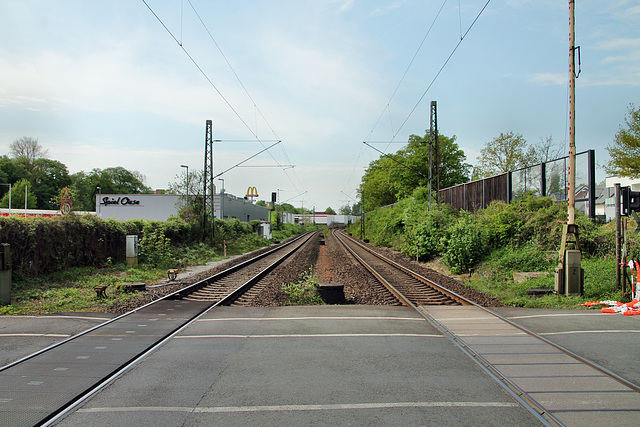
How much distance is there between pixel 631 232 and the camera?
1450 centimetres

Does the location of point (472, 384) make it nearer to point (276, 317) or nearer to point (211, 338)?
point (211, 338)

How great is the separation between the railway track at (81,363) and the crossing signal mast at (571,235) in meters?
9.44

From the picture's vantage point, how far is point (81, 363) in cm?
625

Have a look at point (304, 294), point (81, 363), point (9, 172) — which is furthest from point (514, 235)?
point (9, 172)

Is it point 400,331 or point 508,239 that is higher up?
point 508,239

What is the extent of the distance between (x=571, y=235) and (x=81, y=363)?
12.1 m

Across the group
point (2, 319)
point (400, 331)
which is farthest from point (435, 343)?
point (2, 319)

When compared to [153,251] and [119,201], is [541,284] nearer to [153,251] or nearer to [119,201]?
[153,251]

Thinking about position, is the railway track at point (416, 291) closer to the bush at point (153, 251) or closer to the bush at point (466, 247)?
the bush at point (466, 247)

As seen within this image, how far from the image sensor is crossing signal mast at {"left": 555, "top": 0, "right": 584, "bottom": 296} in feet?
39.0

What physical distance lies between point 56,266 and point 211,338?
35.1ft

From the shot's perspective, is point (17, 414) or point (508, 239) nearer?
point (17, 414)

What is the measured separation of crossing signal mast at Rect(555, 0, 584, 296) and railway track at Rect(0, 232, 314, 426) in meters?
9.44

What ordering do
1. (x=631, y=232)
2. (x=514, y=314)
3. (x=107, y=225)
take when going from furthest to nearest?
(x=107, y=225) < (x=631, y=232) < (x=514, y=314)
